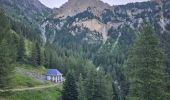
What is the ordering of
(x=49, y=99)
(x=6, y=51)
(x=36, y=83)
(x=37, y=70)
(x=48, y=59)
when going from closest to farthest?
1. (x=6, y=51)
2. (x=49, y=99)
3. (x=36, y=83)
4. (x=37, y=70)
5. (x=48, y=59)

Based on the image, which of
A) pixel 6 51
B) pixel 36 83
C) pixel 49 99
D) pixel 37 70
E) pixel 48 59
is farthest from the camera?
pixel 48 59

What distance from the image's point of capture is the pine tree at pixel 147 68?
31.4m

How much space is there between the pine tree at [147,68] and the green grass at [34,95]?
160 ft

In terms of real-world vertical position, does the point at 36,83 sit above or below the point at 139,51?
below

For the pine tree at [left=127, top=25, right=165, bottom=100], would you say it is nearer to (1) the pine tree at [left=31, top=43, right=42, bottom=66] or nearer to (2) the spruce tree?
(1) the pine tree at [left=31, top=43, right=42, bottom=66]

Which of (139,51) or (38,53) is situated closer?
(139,51)

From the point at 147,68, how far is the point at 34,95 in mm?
64248

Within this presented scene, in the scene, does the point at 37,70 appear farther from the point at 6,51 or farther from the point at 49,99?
the point at 6,51

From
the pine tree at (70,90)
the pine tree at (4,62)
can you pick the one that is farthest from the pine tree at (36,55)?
the pine tree at (70,90)

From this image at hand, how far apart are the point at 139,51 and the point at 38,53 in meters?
112

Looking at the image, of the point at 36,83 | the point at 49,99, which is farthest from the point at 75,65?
the point at 49,99

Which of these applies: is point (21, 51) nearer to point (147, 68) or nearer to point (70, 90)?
point (70, 90)

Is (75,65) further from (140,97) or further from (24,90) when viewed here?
(140,97)

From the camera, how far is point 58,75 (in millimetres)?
137750
